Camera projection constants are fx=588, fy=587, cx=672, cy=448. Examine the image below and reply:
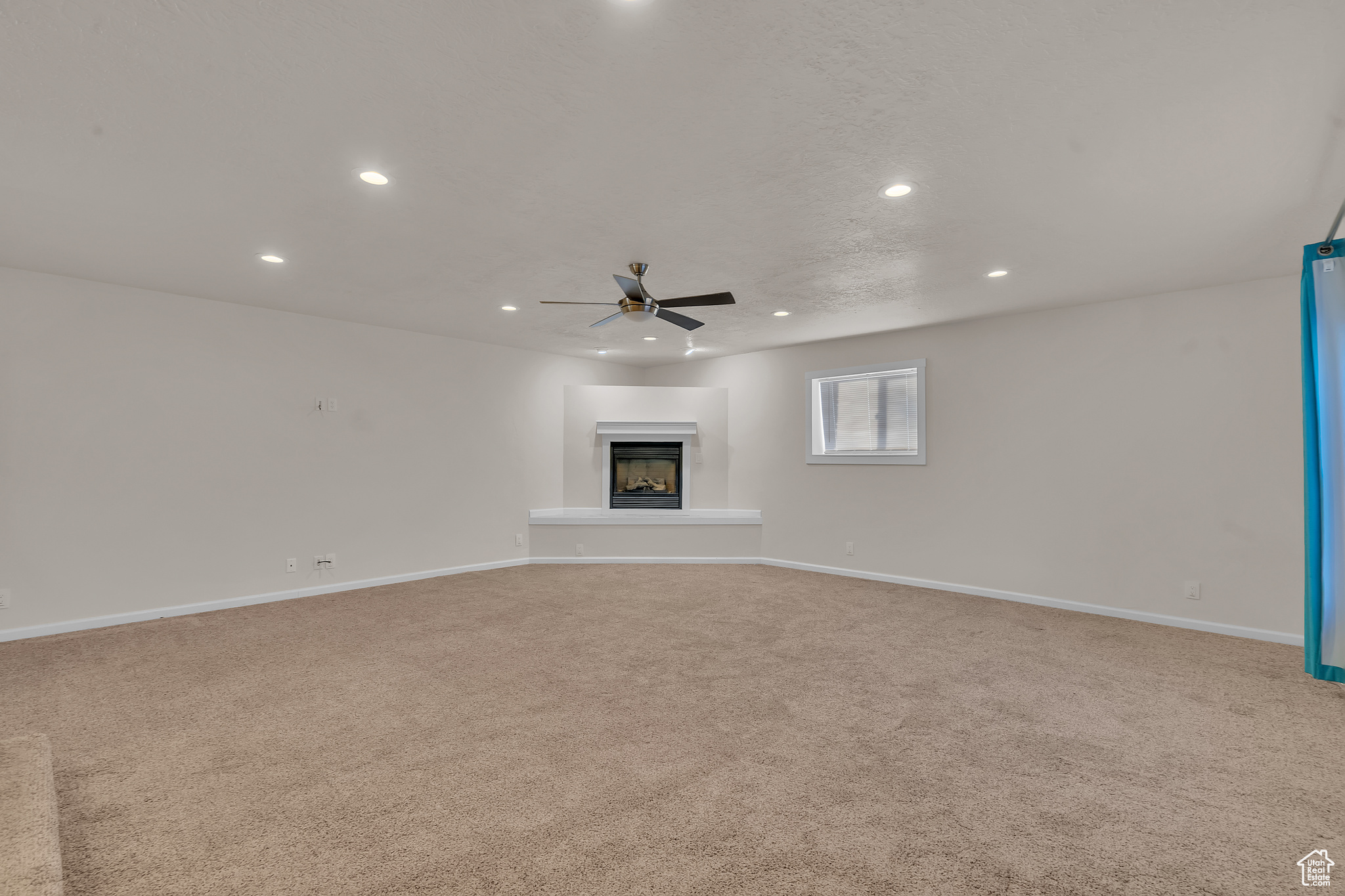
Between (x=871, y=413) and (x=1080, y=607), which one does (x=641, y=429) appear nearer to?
(x=871, y=413)

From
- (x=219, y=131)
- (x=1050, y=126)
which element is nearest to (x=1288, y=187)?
(x=1050, y=126)

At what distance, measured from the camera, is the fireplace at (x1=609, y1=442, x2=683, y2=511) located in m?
7.30

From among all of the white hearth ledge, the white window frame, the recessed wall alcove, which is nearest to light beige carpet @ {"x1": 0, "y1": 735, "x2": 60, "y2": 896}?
the white hearth ledge

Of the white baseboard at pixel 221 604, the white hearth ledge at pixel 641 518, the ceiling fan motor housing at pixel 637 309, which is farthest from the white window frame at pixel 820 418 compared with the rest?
the white baseboard at pixel 221 604

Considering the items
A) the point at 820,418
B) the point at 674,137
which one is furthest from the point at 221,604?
the point at 820,418

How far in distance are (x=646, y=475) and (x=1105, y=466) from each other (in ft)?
15.3

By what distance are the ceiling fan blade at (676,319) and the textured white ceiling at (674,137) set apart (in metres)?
0.27

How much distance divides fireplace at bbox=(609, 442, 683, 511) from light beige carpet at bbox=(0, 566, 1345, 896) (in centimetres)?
312

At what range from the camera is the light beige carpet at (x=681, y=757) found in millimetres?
1708

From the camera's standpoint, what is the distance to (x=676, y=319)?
4.15 metres

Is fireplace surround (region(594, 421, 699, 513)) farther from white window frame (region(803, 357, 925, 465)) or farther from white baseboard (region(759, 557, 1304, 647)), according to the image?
white baseboard (region(759, 557, 1304, 647))

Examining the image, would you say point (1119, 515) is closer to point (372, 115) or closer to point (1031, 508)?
point (1031, 508)

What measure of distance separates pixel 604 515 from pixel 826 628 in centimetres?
336

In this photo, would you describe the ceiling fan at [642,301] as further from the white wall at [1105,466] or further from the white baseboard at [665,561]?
the white baseboard at [665,561]
